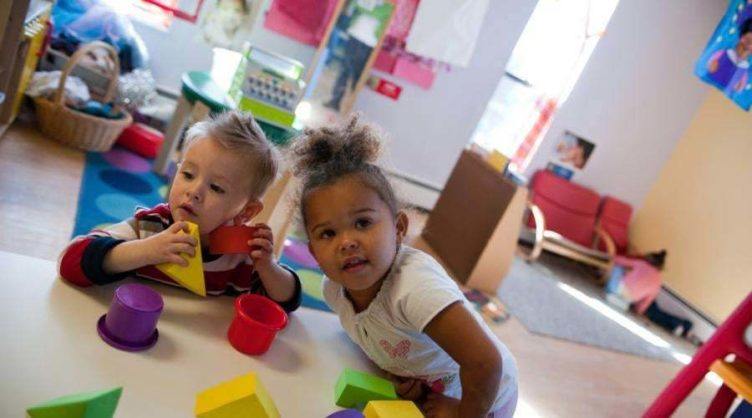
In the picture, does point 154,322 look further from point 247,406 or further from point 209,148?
point 209,148

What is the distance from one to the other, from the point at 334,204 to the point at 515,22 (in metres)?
3.58

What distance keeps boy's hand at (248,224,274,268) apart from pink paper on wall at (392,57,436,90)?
317 cm

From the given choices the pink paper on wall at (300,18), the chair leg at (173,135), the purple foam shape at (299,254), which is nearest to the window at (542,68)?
the pink paper on wall at (300,18)

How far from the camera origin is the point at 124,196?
2.58m

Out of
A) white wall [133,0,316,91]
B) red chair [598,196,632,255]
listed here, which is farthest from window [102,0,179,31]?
red chair [598,196,632,255]

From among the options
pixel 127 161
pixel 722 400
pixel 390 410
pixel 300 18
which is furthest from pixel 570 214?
pixel 390 410

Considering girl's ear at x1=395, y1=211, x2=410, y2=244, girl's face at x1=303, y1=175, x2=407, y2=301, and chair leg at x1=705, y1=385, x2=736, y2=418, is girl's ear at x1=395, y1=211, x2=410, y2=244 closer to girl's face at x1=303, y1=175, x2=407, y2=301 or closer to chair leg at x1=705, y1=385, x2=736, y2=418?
girl's face at x1=303, y1=175, x2=407, y2=301

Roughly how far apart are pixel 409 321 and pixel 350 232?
0.19 meters

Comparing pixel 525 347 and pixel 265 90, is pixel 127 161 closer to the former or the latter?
pixel 265 90

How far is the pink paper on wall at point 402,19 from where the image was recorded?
12.3 ft

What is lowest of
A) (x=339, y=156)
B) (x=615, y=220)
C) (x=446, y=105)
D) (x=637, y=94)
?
(x=615, y=220)

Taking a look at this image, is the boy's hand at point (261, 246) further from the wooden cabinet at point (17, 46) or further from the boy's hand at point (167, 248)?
the wooden cabinet at point (17, 46)

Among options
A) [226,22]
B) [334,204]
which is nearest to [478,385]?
[334,204]

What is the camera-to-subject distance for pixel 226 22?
354 cm
